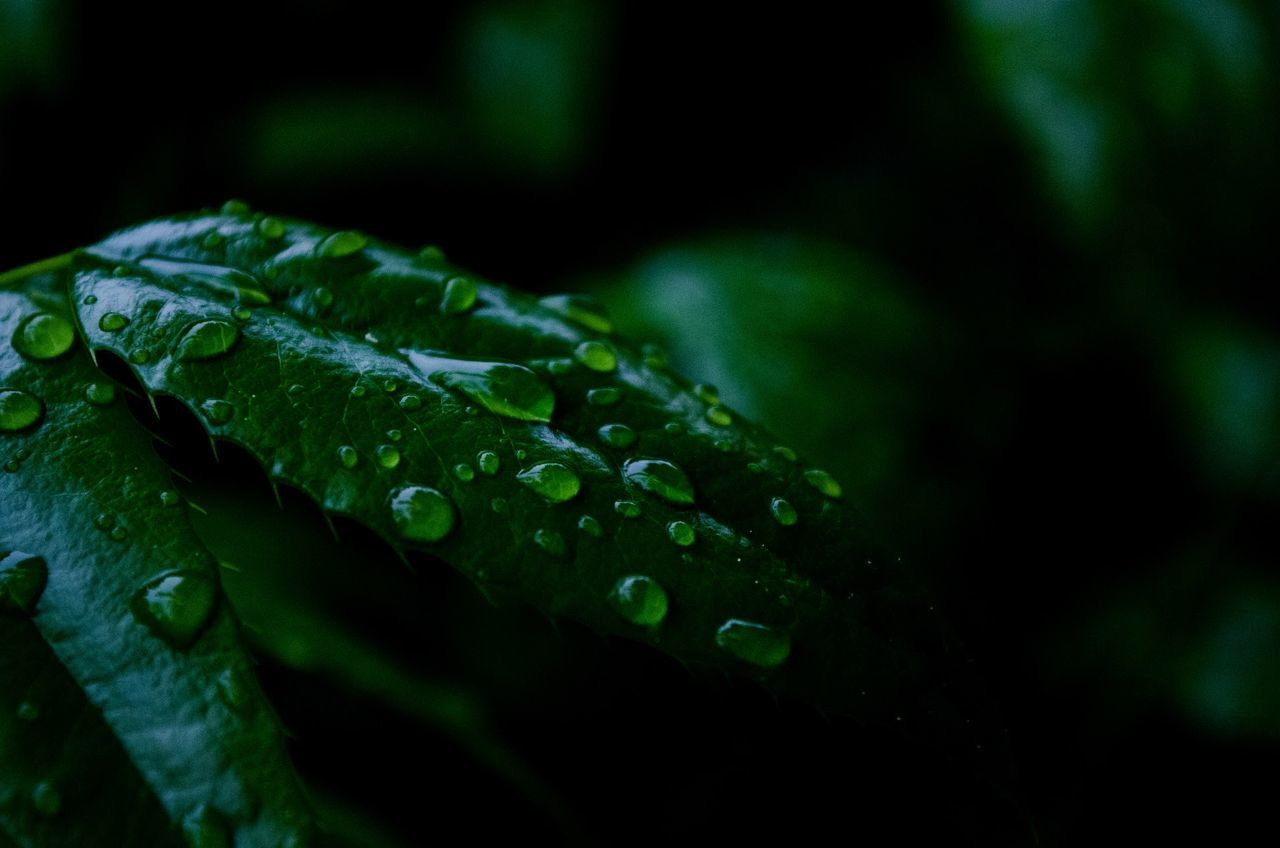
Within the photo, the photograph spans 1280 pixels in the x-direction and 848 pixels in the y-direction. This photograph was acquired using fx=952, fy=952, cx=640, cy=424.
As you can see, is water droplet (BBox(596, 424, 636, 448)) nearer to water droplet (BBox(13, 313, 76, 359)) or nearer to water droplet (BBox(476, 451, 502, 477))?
water droplet (BBox(476, 451, 502, 477))

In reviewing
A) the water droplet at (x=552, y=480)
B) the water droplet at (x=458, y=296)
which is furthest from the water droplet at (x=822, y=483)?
the water droplet at (x=458, y=296)

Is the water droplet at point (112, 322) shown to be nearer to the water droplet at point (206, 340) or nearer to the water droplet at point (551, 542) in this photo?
the water droplet at point (206, 340)

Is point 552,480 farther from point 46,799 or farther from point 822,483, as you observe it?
point 46,799

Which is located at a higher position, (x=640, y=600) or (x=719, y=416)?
(x=719, y=416)

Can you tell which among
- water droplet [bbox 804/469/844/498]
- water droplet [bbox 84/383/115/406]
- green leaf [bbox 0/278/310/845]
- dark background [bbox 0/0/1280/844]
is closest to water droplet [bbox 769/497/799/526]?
water droplet [bbox 804/469/844/498]

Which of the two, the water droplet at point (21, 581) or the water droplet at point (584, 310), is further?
the water droplet at point (584, 310)

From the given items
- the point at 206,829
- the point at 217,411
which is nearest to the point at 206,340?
the point at 217,411
